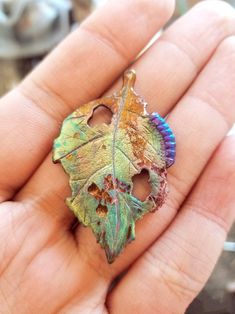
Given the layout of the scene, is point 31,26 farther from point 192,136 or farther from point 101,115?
point 192,136

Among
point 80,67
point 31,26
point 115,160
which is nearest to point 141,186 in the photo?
point 115,160

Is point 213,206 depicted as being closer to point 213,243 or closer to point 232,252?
point 213,243

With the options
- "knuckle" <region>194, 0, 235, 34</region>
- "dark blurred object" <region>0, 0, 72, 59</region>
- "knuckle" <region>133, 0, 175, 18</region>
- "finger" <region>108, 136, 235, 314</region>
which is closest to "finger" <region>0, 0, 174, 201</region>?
"knuckle" <region>133, 0, 175, 18</region>

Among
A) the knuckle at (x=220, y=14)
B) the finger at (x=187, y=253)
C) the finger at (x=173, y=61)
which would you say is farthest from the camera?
the knuckle at (x=220, y=14)

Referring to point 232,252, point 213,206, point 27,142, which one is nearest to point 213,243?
point 213,206

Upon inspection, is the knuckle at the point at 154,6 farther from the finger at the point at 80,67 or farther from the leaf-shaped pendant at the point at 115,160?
the leaf-shaped pendant at the point at 115,160

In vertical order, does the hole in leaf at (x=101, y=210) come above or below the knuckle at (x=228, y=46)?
below

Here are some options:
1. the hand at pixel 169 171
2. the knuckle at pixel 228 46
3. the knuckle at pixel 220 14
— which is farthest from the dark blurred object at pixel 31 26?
the knuckle at pixel 228 46
